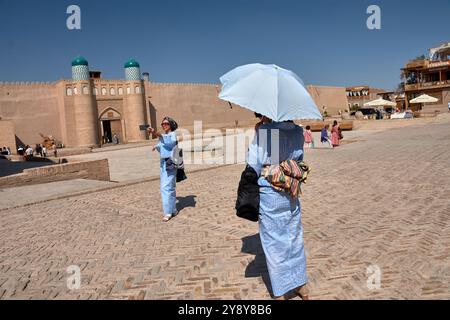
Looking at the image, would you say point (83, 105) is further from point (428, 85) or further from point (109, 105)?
point (428, 85)

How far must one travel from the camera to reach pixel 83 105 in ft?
99.1

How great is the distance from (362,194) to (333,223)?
1.96 meters

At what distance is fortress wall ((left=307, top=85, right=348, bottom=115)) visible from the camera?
52.8m

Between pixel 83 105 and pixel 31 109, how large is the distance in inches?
144

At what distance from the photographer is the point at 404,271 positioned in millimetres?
3527

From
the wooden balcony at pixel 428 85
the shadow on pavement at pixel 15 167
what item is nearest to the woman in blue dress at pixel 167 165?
the shadow on pavement at pixel 15 167

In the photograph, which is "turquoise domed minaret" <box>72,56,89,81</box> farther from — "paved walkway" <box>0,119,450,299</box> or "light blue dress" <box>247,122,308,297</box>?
"light blue dress" <box>247,122,308,297</box>

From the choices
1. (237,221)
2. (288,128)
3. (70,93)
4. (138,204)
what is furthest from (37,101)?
(288,128)

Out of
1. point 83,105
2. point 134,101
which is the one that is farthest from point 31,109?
point 134,101

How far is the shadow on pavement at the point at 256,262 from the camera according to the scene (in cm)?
364

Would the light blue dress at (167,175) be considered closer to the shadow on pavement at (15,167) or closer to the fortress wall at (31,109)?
the shadow on pavement at (15,167)
